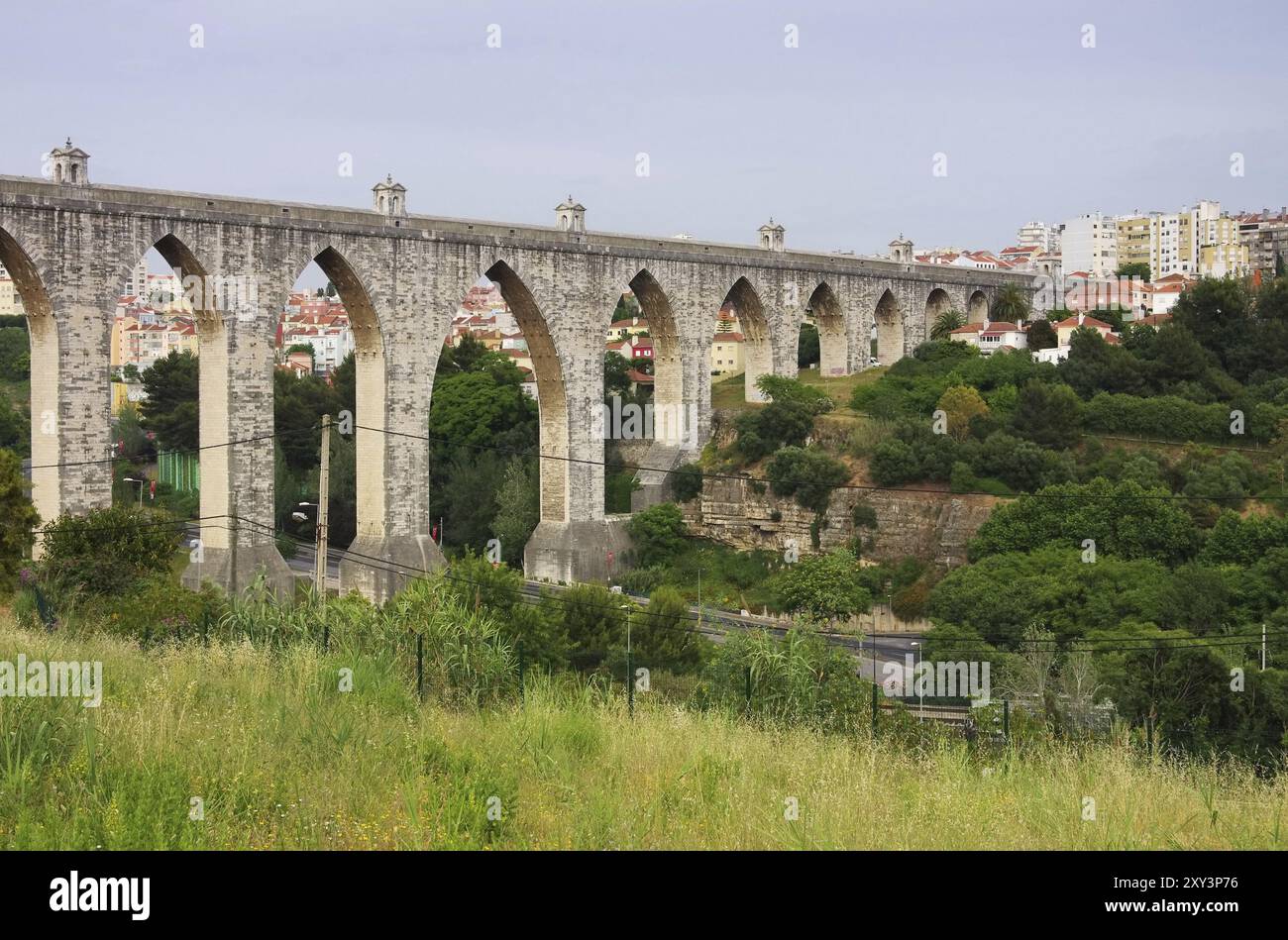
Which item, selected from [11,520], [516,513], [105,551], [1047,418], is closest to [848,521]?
[1047,418]

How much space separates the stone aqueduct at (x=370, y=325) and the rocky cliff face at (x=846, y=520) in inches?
100

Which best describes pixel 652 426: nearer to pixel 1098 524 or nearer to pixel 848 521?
pixel 848 521

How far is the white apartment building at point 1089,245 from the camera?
133m

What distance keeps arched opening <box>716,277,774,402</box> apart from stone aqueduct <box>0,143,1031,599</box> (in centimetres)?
6

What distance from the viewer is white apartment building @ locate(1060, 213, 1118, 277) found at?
437 ft

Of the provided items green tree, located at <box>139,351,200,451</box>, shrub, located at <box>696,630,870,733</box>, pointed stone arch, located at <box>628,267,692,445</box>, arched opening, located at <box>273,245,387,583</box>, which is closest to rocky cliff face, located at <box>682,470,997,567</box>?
pointed stone arch, located at <box>628,267,692,445</box>

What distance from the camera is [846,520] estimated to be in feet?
133

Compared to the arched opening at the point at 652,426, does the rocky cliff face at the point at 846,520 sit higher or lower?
lower

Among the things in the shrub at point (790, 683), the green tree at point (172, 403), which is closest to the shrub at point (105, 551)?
the shrub at point (790, 683)

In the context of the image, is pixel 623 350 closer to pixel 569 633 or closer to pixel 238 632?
pixel 569 633

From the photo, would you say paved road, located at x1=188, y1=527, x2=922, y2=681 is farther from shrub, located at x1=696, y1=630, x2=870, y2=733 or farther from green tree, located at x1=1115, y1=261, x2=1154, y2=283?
green tree, located at x1=1115, y1=261, x2=1154, y2=283

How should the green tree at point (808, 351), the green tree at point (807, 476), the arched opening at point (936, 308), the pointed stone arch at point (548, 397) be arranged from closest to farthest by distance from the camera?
the pointed stone arch at point (548, 397)
the green tree at point (807, 476)
the arched opening at point (936, 308)
the green tree at point (808, 351)

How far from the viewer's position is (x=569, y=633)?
2919 cm

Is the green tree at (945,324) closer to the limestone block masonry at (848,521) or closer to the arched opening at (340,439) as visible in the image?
the limestone block masonry at (848,521)
